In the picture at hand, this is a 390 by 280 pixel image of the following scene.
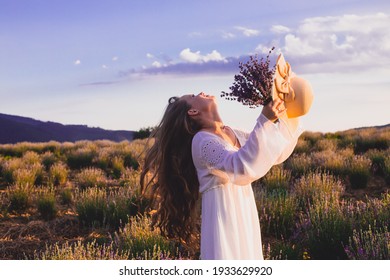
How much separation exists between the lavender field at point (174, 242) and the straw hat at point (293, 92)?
189 cm

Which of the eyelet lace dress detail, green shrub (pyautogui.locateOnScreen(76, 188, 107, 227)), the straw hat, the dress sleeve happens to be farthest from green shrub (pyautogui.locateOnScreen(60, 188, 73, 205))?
the straw hat

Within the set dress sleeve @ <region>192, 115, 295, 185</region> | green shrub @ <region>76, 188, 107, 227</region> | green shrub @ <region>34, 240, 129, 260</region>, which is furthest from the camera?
green shrub @ <region>76, 188, 107, 227</region>

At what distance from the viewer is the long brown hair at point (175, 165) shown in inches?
129

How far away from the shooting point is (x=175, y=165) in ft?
10.9

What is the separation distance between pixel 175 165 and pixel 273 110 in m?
1.00

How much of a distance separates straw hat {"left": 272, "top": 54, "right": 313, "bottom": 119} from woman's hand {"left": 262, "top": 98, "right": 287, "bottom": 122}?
34 millimetres

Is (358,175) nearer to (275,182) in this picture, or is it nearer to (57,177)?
(275,182)

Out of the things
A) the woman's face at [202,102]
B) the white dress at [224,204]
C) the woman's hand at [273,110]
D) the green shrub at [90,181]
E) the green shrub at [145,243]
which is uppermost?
the woman's face at [202,102]

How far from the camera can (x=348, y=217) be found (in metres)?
5.55

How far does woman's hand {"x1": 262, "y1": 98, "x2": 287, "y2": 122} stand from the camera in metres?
2.53

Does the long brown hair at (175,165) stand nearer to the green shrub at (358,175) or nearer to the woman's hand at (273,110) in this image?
the woman's hand at (273,110)

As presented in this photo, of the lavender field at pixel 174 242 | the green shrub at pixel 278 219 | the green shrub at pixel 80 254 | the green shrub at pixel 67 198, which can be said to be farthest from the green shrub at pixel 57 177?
the green shrub at pixel 80 254

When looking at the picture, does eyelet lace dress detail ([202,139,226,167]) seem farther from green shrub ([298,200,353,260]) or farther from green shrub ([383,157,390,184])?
green shrub ([383,157,390,184])
